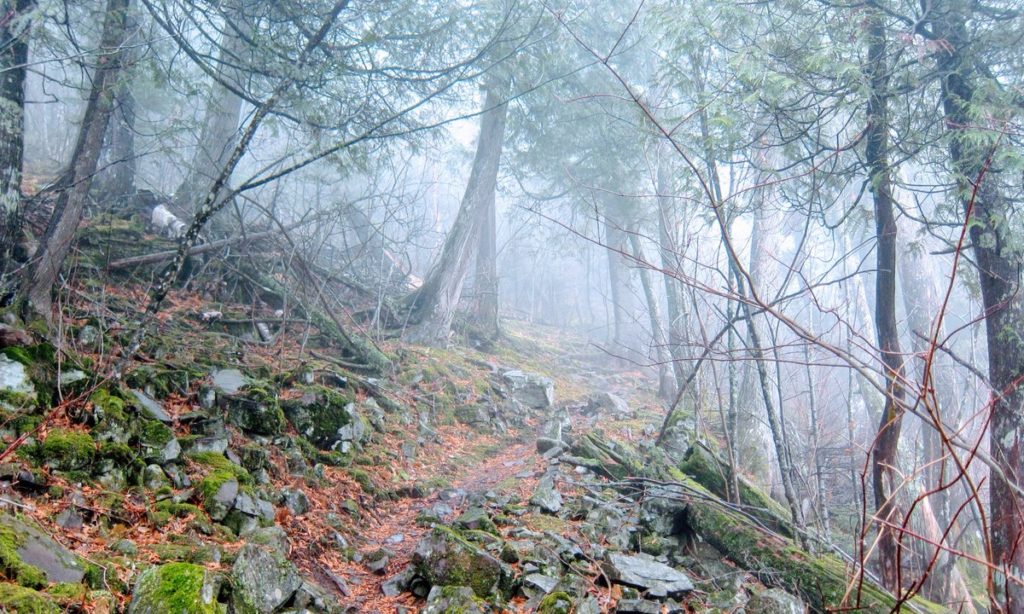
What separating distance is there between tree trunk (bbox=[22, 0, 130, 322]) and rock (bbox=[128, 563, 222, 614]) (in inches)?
125

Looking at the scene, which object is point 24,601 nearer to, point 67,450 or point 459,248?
point 67,450

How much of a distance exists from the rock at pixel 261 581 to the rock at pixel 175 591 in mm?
171

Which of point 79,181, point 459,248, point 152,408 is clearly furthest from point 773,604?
point 459,248

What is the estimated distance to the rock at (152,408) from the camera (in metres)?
4.48

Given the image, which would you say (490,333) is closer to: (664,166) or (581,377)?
(581,377)

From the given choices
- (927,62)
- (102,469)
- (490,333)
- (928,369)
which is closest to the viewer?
(928,369)

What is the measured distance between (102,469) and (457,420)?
5.38 meters

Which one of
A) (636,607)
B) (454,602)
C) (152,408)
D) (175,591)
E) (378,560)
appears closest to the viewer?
(175,591)

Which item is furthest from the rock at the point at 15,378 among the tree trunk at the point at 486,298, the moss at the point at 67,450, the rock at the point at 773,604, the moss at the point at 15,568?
the tree trunk at the point at 486,298

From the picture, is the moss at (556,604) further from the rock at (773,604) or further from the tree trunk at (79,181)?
the tree trunk at (79,181)

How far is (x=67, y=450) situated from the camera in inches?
144

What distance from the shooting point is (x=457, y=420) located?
880 centimetres

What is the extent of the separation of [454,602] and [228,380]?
3279 mm

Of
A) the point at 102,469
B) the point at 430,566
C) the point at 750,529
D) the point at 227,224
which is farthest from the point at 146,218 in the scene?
the point at 750,529
